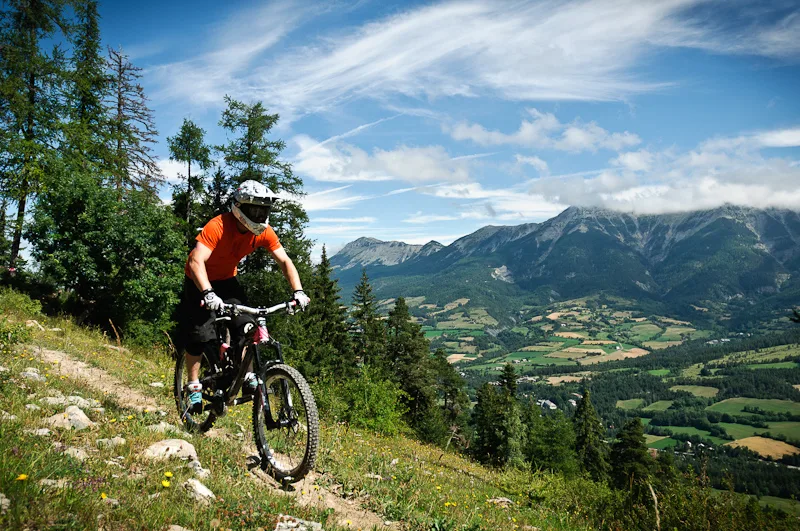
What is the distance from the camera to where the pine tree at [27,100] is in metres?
18.7

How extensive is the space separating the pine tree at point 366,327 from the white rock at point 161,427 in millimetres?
41724

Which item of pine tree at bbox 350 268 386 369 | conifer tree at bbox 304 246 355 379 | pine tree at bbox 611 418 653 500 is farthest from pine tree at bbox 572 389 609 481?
conifer tree at bbox 304 246 355 379

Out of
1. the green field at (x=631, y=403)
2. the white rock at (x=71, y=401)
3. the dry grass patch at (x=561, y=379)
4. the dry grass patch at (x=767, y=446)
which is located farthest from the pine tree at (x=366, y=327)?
the dry grass patch at (x=561, y=379)

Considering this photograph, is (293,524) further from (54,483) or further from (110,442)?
(110,442)

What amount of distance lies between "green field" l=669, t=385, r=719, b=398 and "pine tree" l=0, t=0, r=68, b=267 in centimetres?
17935

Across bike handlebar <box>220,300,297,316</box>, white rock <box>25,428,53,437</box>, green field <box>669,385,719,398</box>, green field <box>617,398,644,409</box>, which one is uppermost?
bike handlebar <box>220,300,297,316</box>

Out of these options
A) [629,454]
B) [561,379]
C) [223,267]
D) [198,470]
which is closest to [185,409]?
[198,470]

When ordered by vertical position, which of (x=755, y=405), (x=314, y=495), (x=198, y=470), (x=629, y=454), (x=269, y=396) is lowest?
(x=755, y=405)

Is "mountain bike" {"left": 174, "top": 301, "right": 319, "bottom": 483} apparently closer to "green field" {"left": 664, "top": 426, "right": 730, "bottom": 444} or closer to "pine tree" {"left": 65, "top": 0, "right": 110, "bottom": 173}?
"pine tree" {"left": 65, "top": 0, "right": 110, "bottom": 173}

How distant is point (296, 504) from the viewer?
4.36m

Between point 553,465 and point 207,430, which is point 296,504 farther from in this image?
point 553,465

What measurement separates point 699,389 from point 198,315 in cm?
18930

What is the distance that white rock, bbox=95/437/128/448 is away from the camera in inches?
181

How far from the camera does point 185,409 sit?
647 centimetres
